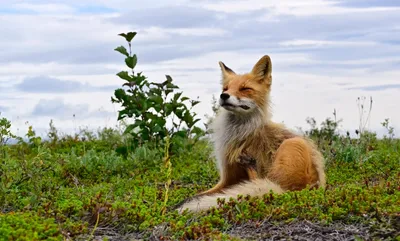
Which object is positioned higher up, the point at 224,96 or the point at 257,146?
the point at 224,96

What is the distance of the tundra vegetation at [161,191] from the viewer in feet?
19.1

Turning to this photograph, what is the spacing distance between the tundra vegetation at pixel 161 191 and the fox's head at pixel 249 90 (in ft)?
2.98

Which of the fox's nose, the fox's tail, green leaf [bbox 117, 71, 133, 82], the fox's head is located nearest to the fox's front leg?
the fox's tail

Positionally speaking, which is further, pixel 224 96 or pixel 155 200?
pixel 224 96

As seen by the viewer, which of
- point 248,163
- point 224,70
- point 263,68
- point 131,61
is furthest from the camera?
point 131,61

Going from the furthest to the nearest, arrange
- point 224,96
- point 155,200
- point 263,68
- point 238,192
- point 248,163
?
point 263,68, point 248,163, point 224,96, point 238,192, point 155,200

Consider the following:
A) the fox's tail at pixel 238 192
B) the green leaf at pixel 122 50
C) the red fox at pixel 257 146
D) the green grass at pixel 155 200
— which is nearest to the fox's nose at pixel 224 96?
the red fox at pixel 257 146

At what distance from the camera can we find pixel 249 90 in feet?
26.9

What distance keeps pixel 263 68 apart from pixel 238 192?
6.21 feet

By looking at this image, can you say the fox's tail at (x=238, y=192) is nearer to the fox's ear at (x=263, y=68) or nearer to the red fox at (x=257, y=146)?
the red fox at (x=257, y=146)

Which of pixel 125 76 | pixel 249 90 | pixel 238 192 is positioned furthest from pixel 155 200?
pixel 125 76

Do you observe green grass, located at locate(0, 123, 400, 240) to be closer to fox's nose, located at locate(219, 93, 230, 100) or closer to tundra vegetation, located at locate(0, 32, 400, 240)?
tundra vegetation, located at locate(0, 32, 400, 240)

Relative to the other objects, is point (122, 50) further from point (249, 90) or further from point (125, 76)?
point (249, 90)

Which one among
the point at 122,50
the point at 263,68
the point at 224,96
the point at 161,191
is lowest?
the point at 161,191
